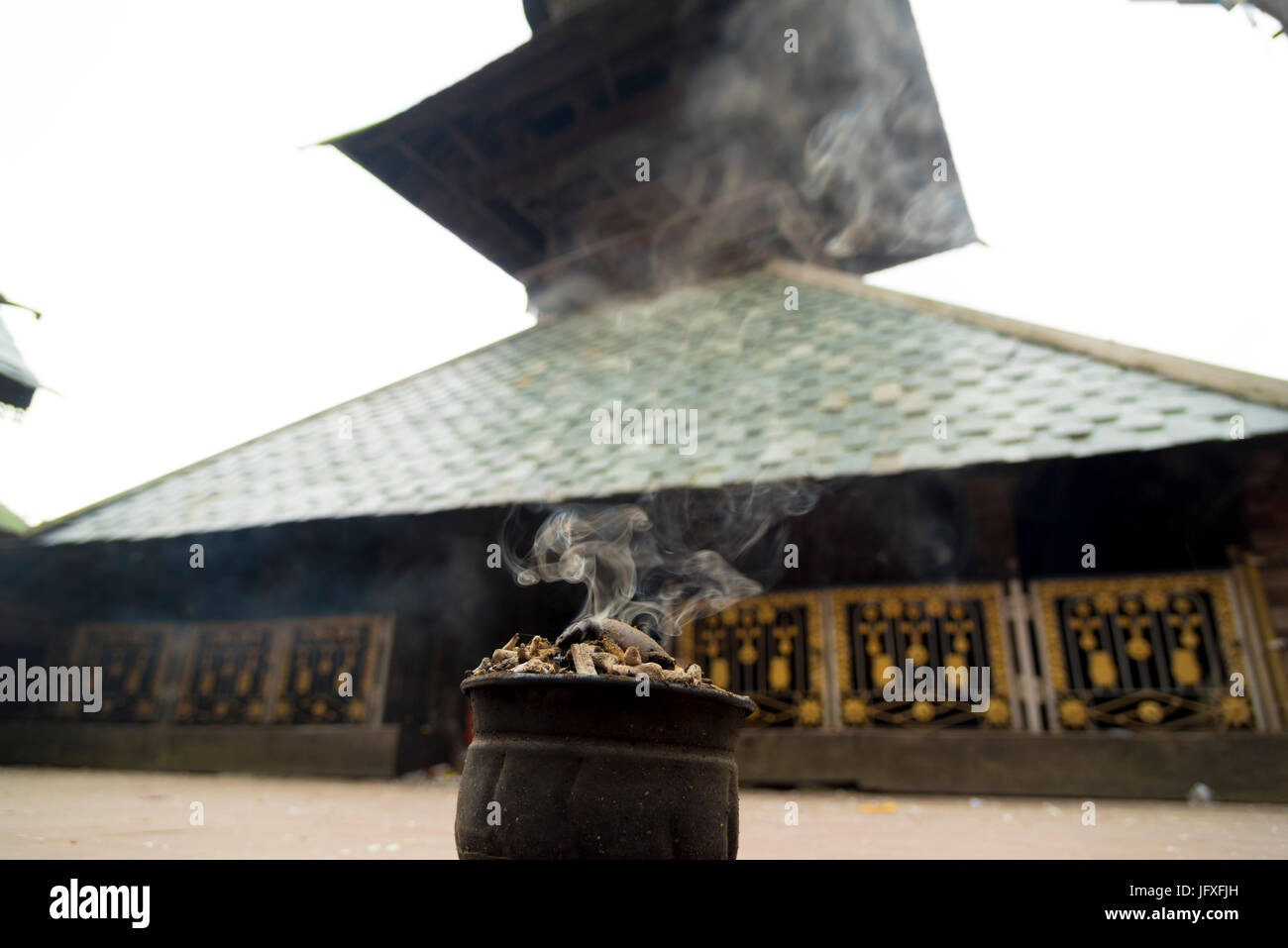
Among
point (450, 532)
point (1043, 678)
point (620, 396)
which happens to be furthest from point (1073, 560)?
point (450, 532)

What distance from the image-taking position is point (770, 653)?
219 inches

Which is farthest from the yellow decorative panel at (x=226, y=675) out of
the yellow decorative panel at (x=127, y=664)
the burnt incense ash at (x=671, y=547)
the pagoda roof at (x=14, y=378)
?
the pagoda roof at (x=14, y=378)

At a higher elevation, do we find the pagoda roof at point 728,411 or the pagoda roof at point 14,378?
the pagoda roof at point 14,378

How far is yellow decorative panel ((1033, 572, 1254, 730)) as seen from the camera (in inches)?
179

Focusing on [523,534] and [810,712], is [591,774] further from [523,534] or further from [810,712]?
[523,534]

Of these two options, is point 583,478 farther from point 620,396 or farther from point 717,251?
point 717,251

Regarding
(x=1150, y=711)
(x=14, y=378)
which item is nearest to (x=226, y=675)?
A: (x=14, y=378)

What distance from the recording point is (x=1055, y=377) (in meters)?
5.15

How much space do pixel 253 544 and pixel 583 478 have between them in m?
3.37

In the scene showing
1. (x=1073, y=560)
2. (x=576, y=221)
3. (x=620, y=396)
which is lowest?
(x=1073, y=560)

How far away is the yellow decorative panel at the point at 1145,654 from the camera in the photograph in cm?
455

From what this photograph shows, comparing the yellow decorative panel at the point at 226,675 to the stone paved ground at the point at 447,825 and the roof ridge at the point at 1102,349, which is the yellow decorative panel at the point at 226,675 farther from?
the roof ridge at the point at 1102,349

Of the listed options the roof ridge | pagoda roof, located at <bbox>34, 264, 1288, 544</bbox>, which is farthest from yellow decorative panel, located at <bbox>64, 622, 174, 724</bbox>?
the roof ridge

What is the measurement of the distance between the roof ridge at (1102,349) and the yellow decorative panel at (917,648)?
1840mm
